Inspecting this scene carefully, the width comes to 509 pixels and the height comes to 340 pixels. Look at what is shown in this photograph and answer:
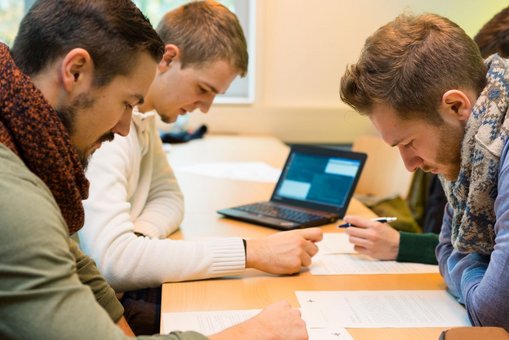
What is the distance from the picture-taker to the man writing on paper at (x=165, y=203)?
4.54 feet

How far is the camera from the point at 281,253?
1.45m

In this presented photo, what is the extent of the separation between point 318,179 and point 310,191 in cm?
5

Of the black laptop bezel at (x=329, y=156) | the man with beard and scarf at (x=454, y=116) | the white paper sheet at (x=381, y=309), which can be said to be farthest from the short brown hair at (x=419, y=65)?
the black laptop bezel at (x=329, y=156)

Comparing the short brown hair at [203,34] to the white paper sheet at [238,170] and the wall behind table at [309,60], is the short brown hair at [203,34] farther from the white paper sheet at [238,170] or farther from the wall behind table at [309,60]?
the wall behind table at [309,60]

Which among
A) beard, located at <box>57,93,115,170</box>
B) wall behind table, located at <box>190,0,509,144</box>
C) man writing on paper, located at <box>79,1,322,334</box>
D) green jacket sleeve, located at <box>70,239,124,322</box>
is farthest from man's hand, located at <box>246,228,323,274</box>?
wall behind table, located at <box>190,0,509,144</box>

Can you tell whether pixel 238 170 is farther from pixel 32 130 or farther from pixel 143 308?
pixel 32 130

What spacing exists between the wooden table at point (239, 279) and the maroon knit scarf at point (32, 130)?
1.36 ft

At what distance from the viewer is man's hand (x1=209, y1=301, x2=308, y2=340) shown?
1.02m

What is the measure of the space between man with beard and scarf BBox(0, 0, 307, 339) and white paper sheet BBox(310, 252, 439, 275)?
1.37 feet

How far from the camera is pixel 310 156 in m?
2.15

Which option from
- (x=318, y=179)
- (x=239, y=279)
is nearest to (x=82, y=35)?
(x=239, y=279)

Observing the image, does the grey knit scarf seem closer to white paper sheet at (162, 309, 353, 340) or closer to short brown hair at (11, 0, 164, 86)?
white paper sheet at (162, 309, 353, 340)

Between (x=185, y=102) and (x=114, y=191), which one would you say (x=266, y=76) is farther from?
(x=114, y=191)

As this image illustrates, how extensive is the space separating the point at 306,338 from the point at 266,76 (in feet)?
9.72
